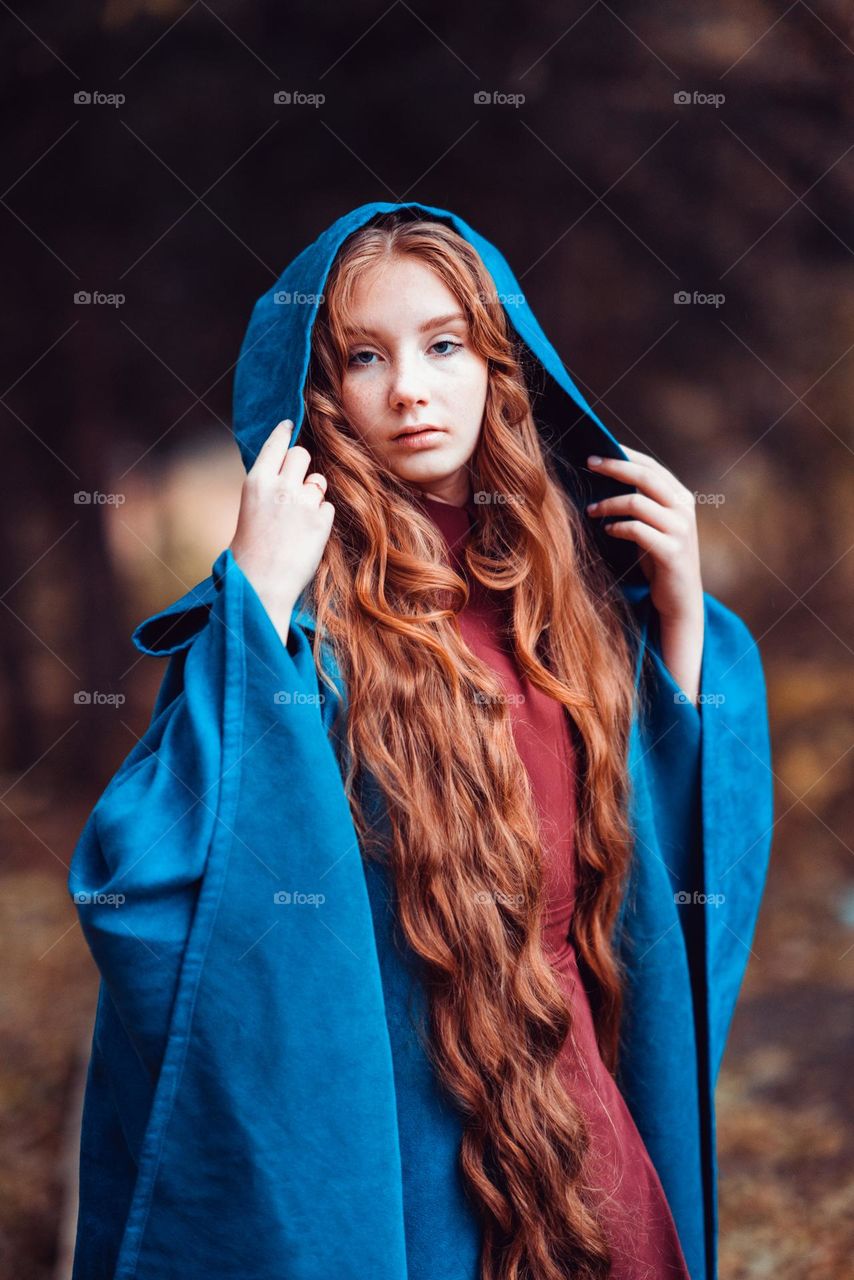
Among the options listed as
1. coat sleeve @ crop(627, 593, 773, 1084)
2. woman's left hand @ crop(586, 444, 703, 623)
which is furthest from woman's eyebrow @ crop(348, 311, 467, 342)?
coat sleeve @ crop(627, 593, 773, 1084)

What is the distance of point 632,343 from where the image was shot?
2283 mm

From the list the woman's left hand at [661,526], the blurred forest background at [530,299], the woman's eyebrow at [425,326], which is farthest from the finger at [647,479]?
the blurred forest background at [530,299]

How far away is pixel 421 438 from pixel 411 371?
60mm

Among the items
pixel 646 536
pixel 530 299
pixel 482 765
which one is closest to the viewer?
pixel 482 765

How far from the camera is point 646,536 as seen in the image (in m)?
1.16

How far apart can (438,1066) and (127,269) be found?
173 centimetres

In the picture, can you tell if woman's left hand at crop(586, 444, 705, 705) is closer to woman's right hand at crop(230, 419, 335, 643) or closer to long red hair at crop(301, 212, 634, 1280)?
long red hair at crop(301, 212, 634, 1280)

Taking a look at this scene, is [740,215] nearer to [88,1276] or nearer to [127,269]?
[127,269]

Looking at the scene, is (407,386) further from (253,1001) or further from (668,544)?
(253,1001)

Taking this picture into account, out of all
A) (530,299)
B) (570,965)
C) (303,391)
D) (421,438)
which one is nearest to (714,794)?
(570,965)

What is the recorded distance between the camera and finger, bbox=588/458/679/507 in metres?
1.18

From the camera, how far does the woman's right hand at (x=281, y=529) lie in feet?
3.25

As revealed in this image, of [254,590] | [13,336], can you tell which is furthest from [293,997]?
[13,336]

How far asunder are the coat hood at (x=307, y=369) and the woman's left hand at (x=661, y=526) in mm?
34
